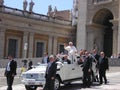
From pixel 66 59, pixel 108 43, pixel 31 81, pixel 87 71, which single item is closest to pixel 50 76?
pixel 31 81

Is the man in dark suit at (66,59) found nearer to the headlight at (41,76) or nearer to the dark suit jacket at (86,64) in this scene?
the dark suit jacket at (86,64)

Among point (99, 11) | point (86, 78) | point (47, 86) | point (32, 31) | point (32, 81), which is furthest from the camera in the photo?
point (32, 31)

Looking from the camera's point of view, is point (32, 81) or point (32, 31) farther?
point (32, 31)

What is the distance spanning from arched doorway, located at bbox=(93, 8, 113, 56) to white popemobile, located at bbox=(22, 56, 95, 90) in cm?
2486

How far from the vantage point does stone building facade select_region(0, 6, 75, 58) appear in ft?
149

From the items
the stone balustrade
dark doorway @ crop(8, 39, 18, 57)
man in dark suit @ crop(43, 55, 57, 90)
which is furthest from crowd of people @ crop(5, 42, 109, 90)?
dark doorway @ crop(8, 39, 18, 57)

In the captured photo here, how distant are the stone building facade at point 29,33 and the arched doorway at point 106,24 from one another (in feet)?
30.8

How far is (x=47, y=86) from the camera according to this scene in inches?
573

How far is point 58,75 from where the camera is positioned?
1719 cm

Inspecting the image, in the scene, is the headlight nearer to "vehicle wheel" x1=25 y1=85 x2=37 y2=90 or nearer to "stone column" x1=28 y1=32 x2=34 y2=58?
"vehicle wheel" x1=25 y1=85 x2=37 y2=90

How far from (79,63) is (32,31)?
3043 centimetres

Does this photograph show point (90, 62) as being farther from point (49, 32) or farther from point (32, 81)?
point (49, 32)

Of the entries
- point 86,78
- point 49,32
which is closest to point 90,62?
point 86,78

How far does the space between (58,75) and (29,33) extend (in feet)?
105
